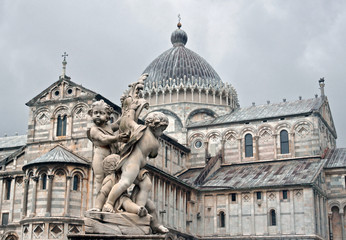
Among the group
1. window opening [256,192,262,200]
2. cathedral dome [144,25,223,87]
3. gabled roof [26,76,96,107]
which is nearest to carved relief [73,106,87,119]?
gabled roof [26,76,96,107]

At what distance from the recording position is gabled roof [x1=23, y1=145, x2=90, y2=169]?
147ft

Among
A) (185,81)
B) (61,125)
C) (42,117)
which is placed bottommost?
(61,125)

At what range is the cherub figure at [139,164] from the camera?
1228 centimetres

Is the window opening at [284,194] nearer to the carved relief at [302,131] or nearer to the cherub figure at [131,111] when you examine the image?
the carved relief at [302,131]

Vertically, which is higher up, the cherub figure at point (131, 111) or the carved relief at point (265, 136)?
the carved relief at point (265, 136)

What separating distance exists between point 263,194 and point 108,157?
4389cm

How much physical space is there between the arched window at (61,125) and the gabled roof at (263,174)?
15.4 meters

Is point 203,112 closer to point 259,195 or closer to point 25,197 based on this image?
point 259,195

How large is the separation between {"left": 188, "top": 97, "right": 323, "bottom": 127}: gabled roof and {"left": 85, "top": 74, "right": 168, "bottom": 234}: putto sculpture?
51.1 metres

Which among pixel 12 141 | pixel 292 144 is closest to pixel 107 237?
pixel 292 144

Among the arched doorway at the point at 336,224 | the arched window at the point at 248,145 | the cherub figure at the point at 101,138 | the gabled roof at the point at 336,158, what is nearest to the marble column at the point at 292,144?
the gabled roof at the point at 336,158

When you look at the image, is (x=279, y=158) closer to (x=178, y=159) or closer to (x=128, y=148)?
(x=178, y=159)

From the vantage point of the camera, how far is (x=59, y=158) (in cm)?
4512

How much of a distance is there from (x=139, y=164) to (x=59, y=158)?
33542 mm
